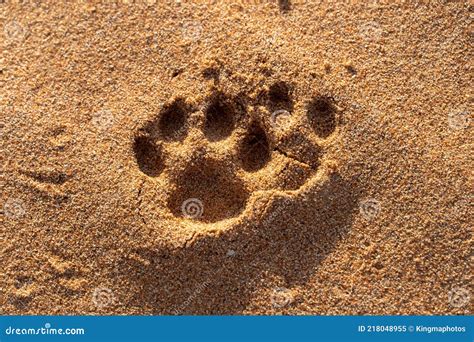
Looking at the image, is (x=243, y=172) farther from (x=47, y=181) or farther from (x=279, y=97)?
(x=47, y=181)

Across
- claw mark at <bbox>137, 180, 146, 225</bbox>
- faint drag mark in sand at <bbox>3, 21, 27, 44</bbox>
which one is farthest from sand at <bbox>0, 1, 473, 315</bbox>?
faint drag mark in sand at <bbox>3, 21, 27, 44</bbox>

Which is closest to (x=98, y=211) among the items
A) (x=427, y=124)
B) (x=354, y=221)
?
(x=354, y=221)

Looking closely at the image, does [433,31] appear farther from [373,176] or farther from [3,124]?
[3,124]

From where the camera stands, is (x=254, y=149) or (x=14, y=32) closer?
(x=254, y=149)

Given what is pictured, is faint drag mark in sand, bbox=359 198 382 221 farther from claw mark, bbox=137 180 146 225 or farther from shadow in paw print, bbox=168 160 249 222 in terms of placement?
claw mark, bbox=137 180 146 225

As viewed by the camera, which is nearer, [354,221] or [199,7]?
[354,221]

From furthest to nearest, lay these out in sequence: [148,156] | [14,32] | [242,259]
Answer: [14,32]
[148,156]
[242,259]

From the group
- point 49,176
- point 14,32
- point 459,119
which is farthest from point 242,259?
point 14,32
